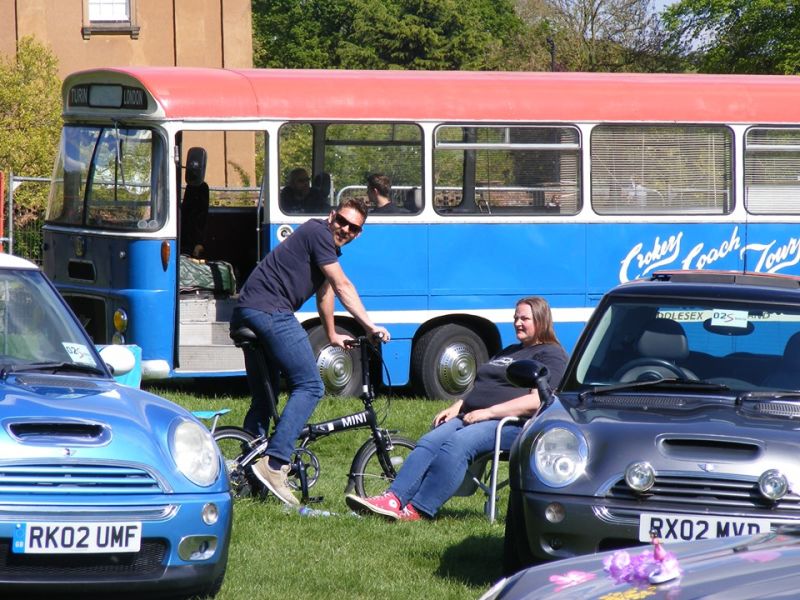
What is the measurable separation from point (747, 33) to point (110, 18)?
20340 millimetres

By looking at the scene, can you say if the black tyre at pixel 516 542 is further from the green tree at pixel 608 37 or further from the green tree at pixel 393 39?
the green tree at pixel 393 39

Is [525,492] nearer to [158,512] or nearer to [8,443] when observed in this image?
[158,512]

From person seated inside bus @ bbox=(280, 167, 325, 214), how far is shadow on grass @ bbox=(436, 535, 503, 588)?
6624 millimetres

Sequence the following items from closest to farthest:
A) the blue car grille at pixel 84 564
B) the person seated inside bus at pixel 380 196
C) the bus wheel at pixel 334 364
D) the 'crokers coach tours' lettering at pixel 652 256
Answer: the blue car grille at pixel 84 564
the bus wheel at pixel 334 364
the person seated inside bus at pixel 380 196
the 'crokers coach tours' lettering at pixel 652 256

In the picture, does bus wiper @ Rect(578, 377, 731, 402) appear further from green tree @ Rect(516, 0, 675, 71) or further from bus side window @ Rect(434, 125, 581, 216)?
green tree @ Rect(516, 0, 675, 71)

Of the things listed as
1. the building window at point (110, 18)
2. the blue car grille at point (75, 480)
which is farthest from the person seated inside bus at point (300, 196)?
the building window at point (110, 18)

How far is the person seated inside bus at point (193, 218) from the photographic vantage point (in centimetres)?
1446

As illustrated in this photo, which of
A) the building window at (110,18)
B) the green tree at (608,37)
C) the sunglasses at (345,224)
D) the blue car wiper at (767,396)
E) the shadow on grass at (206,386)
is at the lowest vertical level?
the shadow on grass at (206,386)

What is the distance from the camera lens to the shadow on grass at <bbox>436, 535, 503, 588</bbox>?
734 centimetres

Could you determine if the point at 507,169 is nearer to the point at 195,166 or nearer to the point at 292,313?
the point at 195,166

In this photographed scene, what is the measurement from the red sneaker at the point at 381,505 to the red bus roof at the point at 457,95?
6.48 meters

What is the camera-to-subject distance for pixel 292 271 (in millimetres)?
9078

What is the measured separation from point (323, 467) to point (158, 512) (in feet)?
16.1

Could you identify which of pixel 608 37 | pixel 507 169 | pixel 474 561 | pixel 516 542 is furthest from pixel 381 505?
pixel 608 37
